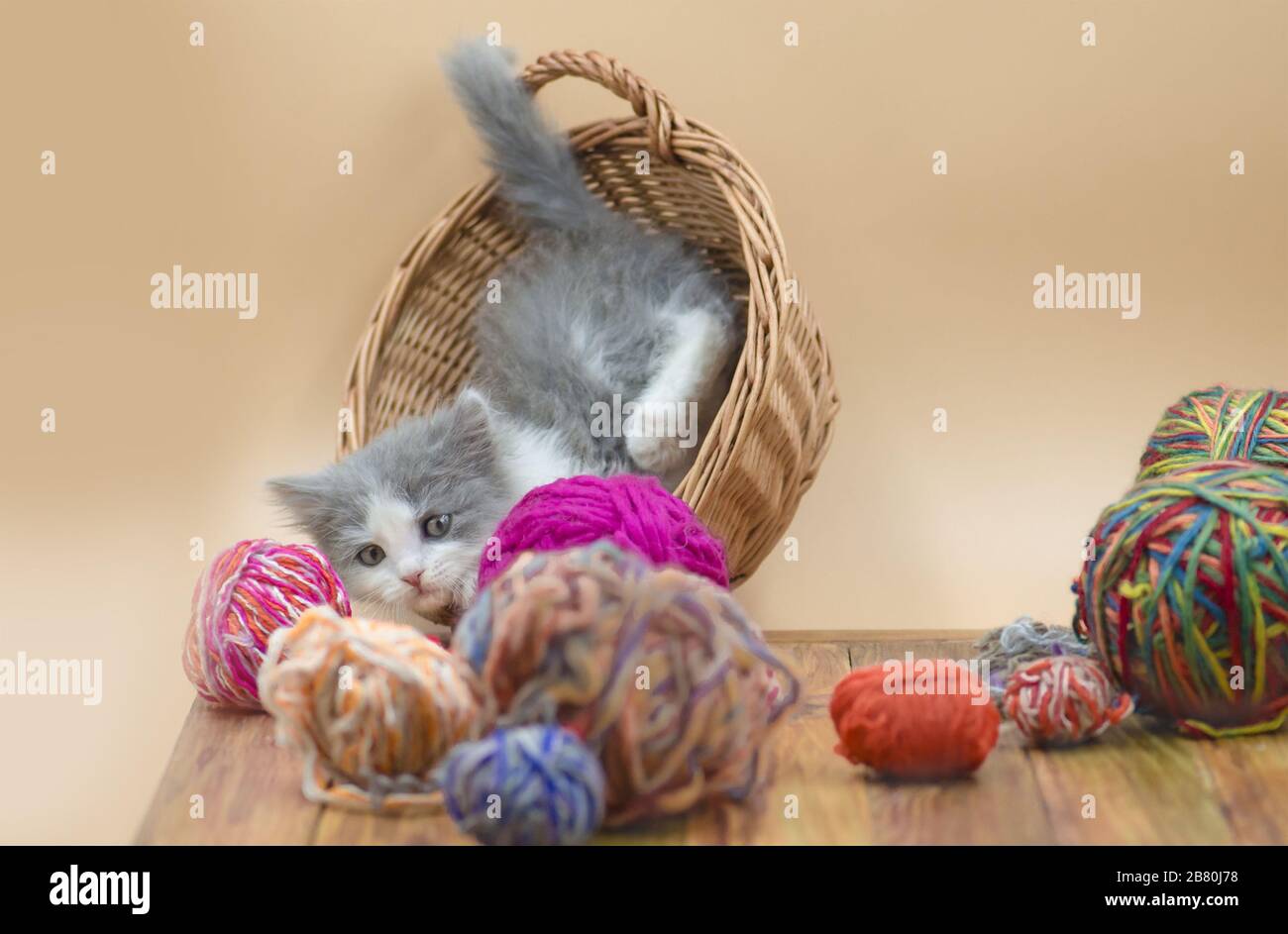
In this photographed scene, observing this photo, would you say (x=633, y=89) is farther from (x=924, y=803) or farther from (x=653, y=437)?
(x=924, y=803)

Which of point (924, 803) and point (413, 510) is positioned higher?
point (413, 510)

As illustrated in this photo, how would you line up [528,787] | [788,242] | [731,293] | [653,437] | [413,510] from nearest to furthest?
[528,787]
[413,510]
[653,437]
[731,293]
[788,242]

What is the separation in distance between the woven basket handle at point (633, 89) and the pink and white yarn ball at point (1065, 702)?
84cm

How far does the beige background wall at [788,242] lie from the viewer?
6.72 feet

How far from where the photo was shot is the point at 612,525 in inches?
52.6

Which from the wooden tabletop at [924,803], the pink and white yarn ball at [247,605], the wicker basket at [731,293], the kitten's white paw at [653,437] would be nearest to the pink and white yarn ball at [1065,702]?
the wooden tabletop at [924,803]

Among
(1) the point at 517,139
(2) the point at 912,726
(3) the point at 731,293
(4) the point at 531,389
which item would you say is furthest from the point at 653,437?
(2) the point at 912,726

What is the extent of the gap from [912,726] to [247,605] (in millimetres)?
655

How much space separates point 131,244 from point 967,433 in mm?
1257

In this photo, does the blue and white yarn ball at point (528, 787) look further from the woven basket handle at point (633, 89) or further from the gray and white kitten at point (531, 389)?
the woven basket handle at point (633, 89)
